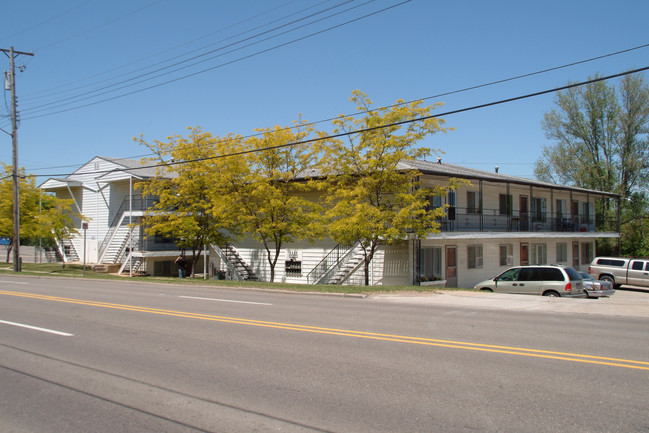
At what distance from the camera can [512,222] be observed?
99.7 feet

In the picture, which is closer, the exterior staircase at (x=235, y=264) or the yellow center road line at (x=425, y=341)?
the yellow center road line at (x=425, y=341)

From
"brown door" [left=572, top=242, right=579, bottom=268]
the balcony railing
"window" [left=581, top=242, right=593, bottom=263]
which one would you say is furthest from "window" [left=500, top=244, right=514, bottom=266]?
"window" [left=581, top=242, right=593, bottom=263]

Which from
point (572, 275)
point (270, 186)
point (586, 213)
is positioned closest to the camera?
point (572, 275)

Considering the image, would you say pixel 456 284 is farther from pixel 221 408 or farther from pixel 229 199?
pixel 221 408

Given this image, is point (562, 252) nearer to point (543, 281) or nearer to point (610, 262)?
point (610, 262)

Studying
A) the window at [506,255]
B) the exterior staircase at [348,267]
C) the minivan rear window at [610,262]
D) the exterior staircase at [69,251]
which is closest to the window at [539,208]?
the window at [506,255]

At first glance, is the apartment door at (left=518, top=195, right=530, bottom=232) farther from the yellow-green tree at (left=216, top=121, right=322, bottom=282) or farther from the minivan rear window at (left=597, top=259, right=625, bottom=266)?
the yellow-green tree at (left=216, top=121, right=322, bottom=282)

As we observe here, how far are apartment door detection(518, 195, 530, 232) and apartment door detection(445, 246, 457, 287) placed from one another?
6.70 m

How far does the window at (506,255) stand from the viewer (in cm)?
2896

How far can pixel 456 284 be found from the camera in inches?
1011

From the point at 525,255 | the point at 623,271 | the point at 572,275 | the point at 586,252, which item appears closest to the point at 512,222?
the point at 525,255

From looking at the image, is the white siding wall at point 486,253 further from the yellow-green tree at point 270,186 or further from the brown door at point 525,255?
the yellow-green tree at point 270,186

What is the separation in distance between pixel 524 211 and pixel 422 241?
9706 mm

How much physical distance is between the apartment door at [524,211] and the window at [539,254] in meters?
1.57
